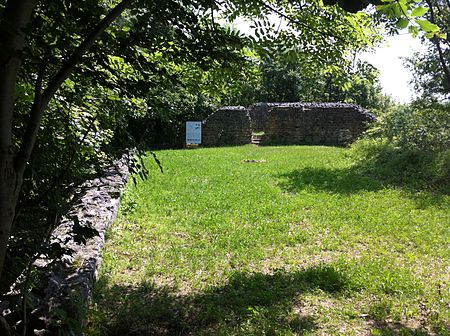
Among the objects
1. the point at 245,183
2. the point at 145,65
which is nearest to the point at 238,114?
the point at 245,183

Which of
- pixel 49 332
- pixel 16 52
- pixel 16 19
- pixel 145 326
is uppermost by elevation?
pixel 16 19

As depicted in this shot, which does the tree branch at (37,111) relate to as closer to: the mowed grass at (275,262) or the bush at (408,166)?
the mowed grass at (275,262)

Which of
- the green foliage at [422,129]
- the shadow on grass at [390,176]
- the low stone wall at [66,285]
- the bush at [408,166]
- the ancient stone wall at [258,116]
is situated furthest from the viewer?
the ancient stone wall at [258,116]

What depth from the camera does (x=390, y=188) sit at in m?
8.65

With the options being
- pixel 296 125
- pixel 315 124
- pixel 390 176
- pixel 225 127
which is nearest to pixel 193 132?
pixel 225 127

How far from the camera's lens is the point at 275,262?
4707mm

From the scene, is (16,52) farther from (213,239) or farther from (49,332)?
(213,239)

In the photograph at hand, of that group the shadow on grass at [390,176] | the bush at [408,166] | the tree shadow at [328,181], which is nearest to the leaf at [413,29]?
the shadow on grass at [390,176]

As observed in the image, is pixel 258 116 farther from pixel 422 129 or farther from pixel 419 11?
pixel 419 11

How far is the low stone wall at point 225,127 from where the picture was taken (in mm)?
18719

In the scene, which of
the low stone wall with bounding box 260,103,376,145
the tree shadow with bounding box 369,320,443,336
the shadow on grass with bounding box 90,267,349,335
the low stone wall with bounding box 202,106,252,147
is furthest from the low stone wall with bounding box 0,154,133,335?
the low stone wall with bounding box 260,103,376,145

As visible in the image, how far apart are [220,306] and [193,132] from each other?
14909 millimetres

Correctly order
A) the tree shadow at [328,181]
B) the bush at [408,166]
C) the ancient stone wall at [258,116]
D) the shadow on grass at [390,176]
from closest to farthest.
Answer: the shadow on grass at [390,176], the tree shadow at [328,181], the bush at [408,166], the ancient stone wall at [258,116]

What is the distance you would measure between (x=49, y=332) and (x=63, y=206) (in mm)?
892
